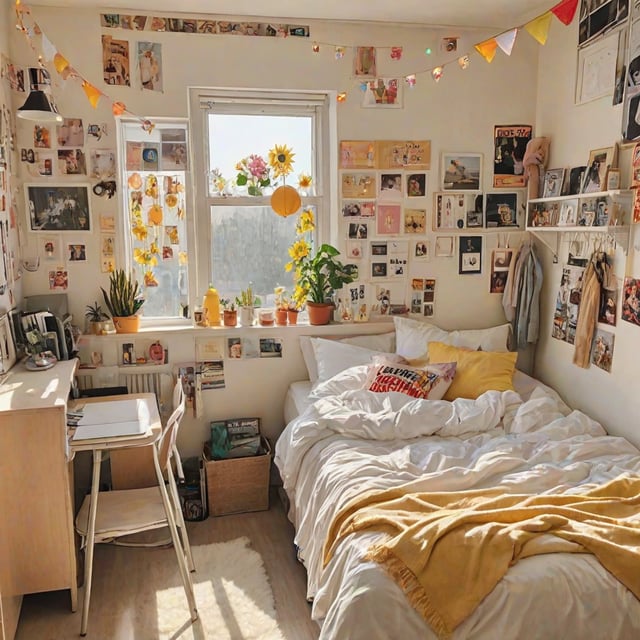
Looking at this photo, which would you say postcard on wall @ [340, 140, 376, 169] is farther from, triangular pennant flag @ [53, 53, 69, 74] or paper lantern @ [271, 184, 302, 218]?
triangular pennant flag @ [53, 53, 69, 74]

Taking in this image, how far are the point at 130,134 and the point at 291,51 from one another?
0.94m

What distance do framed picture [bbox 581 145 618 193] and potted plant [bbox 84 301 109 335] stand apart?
8.03ft

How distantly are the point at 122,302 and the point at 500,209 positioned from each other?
6.99ft

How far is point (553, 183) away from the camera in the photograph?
129 inches

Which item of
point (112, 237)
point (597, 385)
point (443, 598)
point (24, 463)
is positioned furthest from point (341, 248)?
point (443, 598)

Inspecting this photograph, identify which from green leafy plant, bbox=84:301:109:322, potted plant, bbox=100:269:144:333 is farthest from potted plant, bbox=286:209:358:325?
green leafy plant, bbox=84:301:109:322

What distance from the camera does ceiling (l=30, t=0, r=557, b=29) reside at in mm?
3002

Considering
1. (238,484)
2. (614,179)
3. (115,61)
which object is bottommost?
(238,484)

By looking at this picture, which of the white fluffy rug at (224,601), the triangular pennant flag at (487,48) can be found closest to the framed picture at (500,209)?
the triangular pennant flag at (487,48)

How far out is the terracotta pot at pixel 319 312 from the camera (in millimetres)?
3420

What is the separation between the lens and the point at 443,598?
164 cm

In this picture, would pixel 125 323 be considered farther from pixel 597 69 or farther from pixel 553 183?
pixel 597 69

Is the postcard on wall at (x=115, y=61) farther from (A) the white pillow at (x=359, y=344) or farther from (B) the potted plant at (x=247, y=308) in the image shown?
(A) the white pillow at (x=359, y=344)

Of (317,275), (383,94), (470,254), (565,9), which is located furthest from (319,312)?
(565,9)
